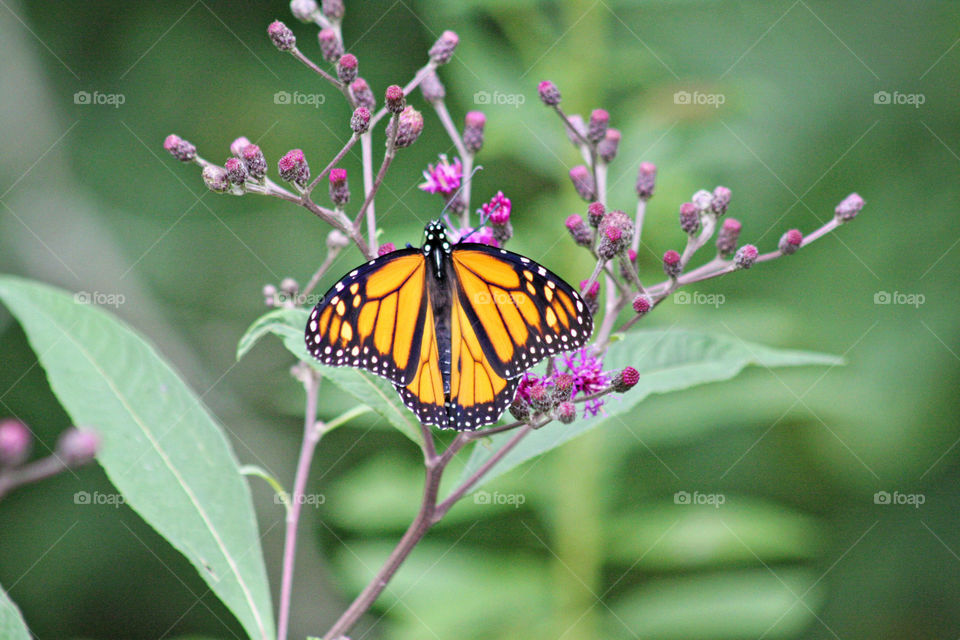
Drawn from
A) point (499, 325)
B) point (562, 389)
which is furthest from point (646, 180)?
point (562, 389)

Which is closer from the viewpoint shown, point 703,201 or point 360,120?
point 360,120

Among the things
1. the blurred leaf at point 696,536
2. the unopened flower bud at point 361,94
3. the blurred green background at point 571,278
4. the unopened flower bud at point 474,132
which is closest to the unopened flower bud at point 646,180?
the unopened flower bud at point 474,132

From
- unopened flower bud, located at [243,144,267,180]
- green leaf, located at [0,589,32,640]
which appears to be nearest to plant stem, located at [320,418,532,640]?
green leaf, located at [0,589,32,640]

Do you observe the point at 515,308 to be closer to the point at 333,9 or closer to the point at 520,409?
the point at 520,409

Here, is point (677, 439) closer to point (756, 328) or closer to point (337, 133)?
point (756, 328)

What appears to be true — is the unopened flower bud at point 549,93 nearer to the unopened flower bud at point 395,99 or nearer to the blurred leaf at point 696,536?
the unopened flower bud at point 395,99

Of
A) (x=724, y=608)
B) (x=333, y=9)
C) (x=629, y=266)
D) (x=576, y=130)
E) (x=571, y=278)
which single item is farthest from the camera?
(x=571, y=278)
